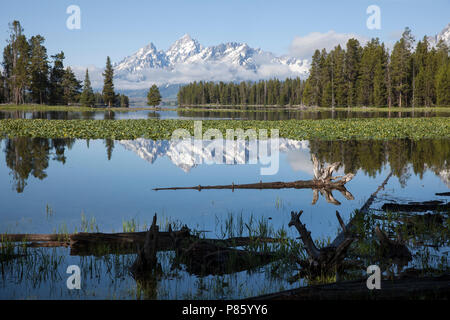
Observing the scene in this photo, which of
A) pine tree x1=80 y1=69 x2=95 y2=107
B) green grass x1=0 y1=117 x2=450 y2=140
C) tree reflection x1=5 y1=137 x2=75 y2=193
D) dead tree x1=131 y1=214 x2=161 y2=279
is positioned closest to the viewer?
dead tree x1=131 y1=214 x2=161 y2=279

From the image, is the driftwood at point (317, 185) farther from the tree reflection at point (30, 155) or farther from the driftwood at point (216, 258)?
the driftwood at point (216, 258)

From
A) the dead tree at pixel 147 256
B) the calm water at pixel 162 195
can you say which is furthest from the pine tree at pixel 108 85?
the dead tree at pixel 147 256

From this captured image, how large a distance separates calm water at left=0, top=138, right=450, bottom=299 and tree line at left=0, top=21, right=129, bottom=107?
6020cm

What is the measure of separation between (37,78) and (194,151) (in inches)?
2649

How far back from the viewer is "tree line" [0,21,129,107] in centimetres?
7556

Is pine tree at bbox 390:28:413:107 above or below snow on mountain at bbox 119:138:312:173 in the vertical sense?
above

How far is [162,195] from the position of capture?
12.0 m

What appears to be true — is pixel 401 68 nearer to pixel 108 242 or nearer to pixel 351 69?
pixel 351 69

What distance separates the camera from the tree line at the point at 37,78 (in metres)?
75.6

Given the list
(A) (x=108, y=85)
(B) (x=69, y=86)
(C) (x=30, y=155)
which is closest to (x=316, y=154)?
(C) (x=30, y=155)

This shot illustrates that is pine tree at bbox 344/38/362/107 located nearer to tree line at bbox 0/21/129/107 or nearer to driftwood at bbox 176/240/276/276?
tree line at bbox 0/21/129/107

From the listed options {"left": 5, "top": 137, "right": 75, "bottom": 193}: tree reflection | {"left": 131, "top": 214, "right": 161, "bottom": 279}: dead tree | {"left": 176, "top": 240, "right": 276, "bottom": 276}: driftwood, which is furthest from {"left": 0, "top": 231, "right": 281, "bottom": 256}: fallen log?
{"left": 5, "top": 137, "right": 75, "bottom": 193}: tree reflection

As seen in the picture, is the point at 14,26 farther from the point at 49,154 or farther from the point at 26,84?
the point at 49,154
